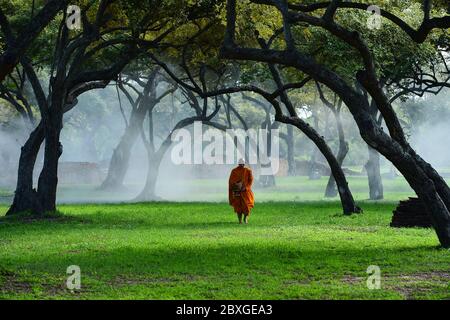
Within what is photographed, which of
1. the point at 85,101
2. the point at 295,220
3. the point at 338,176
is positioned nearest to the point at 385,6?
the point at 338,176

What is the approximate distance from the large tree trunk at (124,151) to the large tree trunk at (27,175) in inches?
734

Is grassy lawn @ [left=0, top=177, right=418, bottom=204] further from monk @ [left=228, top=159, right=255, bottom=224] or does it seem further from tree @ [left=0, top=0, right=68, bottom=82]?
tree @ [left=0, top=0, right=68, bottom=82]

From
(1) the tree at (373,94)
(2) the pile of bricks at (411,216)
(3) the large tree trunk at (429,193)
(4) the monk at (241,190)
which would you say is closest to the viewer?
(3) the large tree trunk at (429,193)

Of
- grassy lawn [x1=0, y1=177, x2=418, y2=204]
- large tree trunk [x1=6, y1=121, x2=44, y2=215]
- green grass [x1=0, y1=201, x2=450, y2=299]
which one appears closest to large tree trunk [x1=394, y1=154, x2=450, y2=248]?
green grass [x1=0, y1=201, x2=450, y2=299]

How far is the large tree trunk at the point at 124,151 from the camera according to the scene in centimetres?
4747

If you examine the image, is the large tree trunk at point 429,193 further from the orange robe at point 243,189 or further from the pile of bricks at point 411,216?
the orange robe at point 243,189

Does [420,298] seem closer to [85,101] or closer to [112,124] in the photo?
[85,101]

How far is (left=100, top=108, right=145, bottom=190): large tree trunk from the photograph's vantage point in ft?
156

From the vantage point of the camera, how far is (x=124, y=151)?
5181 centimetres

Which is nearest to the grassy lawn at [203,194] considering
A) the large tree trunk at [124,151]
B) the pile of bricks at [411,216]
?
the large tree trunk at [124,151]

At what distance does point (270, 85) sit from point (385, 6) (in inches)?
1102

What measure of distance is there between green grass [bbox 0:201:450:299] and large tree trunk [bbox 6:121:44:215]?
191 cm

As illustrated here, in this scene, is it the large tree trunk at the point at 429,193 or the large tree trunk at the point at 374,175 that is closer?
the large tree trunk at the point at 429,193
